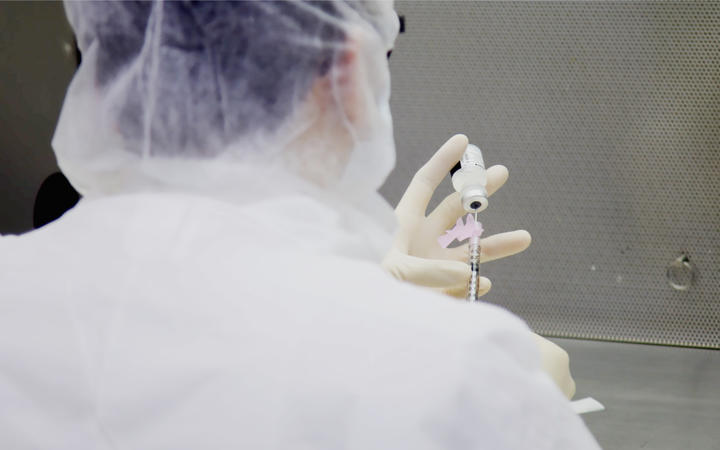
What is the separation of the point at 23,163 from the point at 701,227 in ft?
4.42

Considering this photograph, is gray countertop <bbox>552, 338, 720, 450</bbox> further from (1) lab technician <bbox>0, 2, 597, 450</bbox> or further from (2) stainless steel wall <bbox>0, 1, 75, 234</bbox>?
(2) stainless steel wall <bbox>0, 1, 75, 234</bbox>

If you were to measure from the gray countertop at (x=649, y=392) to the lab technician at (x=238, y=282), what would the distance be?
658 millimetres

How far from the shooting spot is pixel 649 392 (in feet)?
4.46

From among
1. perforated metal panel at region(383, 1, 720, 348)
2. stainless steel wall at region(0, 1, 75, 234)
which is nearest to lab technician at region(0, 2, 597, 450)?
perforated metal panel at region(383, 1, 720, 348)

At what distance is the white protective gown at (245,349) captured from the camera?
1.80 ft

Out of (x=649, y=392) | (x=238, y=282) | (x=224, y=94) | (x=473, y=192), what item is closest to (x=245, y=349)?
(x=238, y=282)

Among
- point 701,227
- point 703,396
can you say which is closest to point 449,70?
point 701,227

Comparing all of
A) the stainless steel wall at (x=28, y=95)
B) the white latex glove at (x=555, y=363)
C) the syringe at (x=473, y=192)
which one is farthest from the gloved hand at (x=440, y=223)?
the stainless steel wall at (x=28, y=95)

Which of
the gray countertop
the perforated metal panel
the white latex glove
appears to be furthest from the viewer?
the perforated metal panel

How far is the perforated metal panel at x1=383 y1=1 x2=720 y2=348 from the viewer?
4.77ft

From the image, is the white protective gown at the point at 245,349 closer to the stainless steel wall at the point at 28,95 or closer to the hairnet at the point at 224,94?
the hairnet at the point at 224,94

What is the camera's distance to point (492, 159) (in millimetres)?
1543

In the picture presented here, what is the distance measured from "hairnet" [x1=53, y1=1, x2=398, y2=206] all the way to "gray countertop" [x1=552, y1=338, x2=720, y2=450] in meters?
0.75

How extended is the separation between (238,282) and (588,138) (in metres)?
1.06
